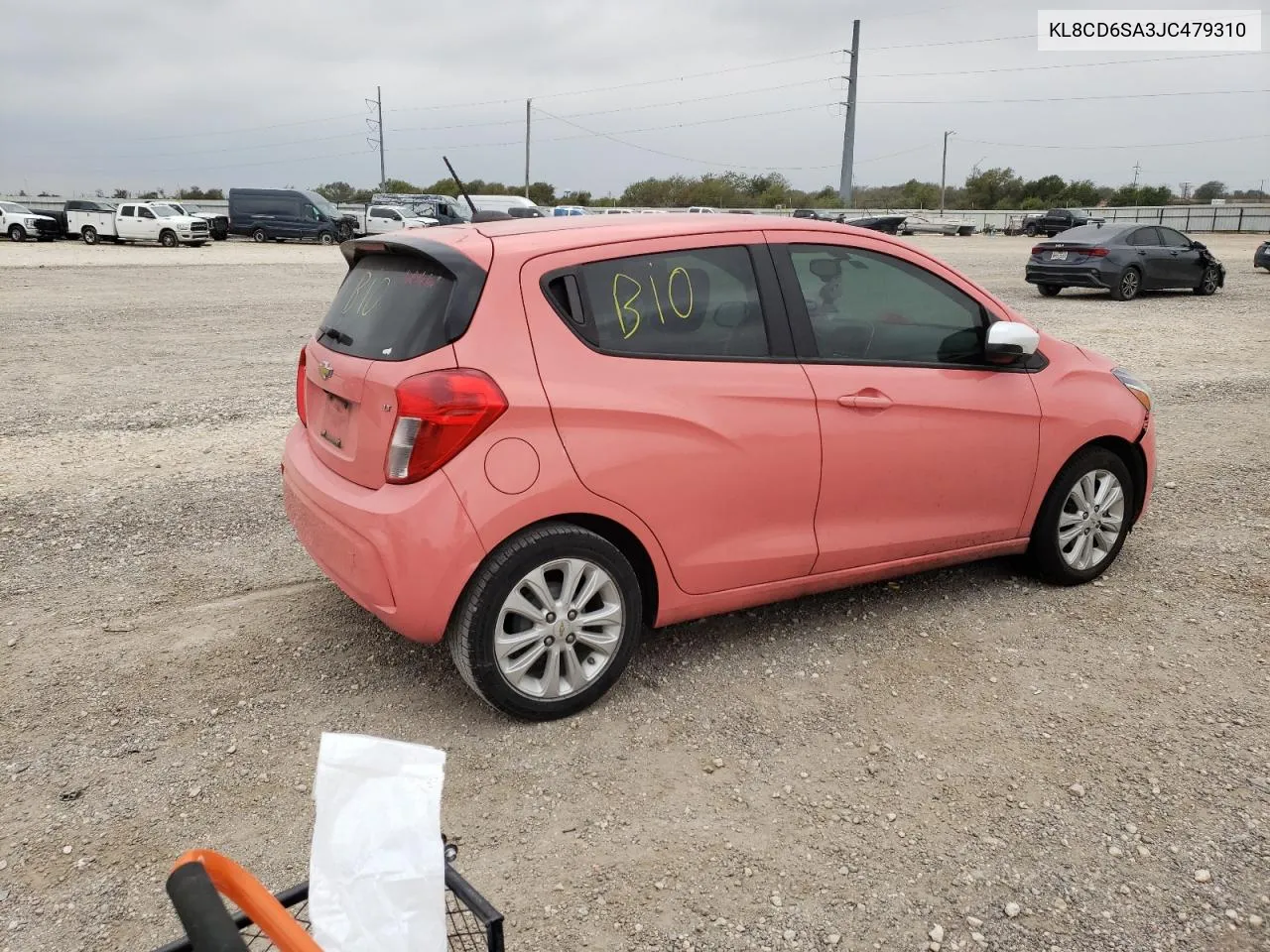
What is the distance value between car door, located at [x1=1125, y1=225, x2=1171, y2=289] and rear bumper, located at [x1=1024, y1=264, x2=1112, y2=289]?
3.26 feet

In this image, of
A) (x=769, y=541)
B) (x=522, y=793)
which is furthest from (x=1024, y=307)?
(x=522, y=793)

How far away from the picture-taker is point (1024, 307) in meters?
17.5

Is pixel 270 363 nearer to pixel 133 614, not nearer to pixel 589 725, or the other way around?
pixel 133 614

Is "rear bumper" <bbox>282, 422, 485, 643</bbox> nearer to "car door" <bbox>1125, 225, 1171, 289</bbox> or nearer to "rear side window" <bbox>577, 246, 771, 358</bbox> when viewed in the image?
"rear side window" <bbox>577, 246, 771, 358</bbox>

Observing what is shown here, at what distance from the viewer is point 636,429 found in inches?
135

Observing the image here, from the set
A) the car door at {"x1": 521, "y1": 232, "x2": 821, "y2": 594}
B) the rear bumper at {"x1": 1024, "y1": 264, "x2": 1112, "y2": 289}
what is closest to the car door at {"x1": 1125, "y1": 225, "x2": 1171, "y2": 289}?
the rear bumper at {"x1": 1024, "y1": 264, "x2": 1112, "y2": 289}

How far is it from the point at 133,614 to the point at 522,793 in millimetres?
2241

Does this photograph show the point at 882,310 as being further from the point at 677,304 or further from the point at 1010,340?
the point at 677,304

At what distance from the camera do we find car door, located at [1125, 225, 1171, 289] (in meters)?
19.1

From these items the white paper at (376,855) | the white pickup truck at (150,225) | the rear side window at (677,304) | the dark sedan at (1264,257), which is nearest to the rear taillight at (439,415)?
the rear side window at (677,304)

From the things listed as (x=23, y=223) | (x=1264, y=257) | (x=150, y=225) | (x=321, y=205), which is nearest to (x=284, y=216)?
(x=321, y=205)

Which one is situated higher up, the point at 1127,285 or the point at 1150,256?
the point at 1150,256

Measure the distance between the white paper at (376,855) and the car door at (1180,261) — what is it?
21.5m

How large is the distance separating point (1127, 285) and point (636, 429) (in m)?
18.5
